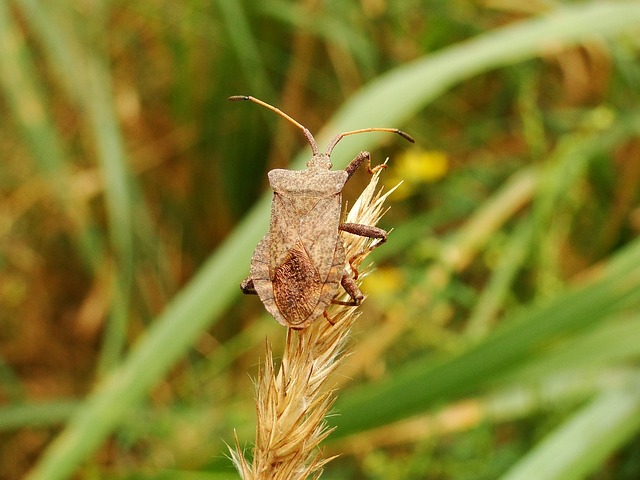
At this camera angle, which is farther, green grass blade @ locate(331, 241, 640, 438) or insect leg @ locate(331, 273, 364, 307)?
green grass blade @ locate(331, 241, 640, 438)

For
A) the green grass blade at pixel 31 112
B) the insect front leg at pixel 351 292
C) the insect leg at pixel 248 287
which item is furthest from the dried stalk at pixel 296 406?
the green grass blade at pixel 31 112

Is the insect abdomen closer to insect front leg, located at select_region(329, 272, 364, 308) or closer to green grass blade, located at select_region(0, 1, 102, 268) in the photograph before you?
insect front leg, located at select_region(329, 272, 364, 308)

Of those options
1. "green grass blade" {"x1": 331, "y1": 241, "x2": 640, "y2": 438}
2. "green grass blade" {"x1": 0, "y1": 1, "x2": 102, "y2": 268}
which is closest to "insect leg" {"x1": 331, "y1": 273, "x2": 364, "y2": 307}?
"green grass blade" {"x1": 331, "y1": 241, "x2": 640, "y2": 438}

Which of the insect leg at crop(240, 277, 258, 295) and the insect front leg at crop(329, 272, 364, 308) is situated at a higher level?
the insect leg at crop(240, 277, 258, 295)

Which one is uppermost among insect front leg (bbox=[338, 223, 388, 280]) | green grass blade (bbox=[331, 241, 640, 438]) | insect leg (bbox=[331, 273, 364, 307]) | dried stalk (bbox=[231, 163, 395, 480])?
green grass blade (bbox=[331, 241, 640, 438])

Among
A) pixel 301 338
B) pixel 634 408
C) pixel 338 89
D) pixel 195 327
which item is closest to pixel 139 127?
pixel 338 89

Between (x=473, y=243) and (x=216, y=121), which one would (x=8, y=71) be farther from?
(x=473, y=243)
